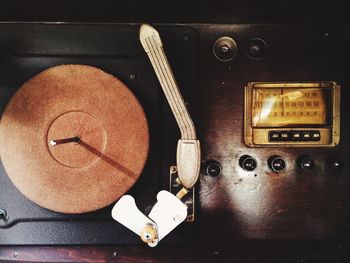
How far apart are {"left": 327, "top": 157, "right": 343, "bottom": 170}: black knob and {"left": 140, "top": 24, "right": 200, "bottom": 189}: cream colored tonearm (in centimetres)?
50

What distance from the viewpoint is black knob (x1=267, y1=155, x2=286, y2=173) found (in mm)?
1477

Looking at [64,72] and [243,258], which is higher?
[64,72]

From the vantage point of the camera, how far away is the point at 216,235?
1487 mm

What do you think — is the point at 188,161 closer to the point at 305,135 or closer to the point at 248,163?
the point at 248,163

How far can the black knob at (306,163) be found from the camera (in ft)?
4.83

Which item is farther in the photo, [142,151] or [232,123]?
[232,123]

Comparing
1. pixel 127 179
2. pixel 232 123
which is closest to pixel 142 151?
pixel 127 179

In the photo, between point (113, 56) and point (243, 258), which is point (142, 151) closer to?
point (113, 56)

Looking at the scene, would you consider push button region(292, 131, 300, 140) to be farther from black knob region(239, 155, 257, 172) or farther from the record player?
black knob region(239, 155, 257, 172)

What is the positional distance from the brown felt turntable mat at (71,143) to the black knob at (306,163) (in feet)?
1.84

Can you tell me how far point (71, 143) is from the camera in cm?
138

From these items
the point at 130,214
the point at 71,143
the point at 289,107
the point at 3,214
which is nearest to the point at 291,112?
the point at 289,107

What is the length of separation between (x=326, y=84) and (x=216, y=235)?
0.67 metres

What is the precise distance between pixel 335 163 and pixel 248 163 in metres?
0.31
